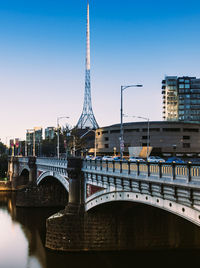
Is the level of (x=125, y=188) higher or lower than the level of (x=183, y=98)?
lower

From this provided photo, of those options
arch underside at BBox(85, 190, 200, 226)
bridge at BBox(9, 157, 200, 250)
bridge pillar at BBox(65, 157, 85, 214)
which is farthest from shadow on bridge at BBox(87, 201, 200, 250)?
bridge pillar at BBox(65, 157, 85, 214)

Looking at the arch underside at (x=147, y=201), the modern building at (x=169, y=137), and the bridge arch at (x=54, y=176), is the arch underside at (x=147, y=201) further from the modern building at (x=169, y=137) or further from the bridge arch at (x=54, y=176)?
the modern building at (x=169, y=137)

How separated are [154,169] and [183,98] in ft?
555

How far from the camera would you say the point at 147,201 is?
80.4 feet

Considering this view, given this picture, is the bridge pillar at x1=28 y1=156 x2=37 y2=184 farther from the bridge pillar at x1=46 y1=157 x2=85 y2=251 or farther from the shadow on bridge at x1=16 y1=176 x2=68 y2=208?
the bridge pillar at x1=46 y1=157 x2=85 y2=251

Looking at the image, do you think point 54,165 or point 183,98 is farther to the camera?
point 183,98

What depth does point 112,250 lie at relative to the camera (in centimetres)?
3475

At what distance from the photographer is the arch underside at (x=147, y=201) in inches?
756

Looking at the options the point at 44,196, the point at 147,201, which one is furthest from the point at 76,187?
the point at 44,196

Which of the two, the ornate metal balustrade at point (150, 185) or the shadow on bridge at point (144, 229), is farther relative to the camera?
the shadow on bridge at point (144, 229)

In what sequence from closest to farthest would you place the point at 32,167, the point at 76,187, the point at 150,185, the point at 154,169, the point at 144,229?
the point at 154,169 → the point at 150,185 → the point at 144,229 → the point at 76,187 → the point at 32,167

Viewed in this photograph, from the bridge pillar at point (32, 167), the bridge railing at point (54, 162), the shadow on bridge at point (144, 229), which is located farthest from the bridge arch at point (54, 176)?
the shadow on bridge at point (144, 229)

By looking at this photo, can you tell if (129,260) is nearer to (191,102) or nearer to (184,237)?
(184,237)

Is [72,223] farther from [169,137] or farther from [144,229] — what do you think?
[169,137]
